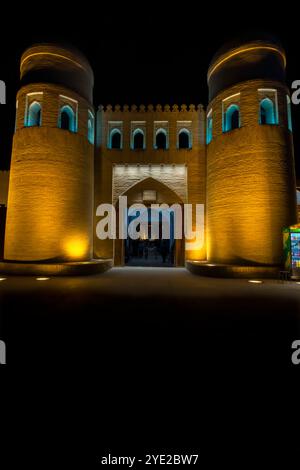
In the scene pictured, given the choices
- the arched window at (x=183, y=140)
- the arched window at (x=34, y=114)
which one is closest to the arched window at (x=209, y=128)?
the arched window at (x=183, y=140)

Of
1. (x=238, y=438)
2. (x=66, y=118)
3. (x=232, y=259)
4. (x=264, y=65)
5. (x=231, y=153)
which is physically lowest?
(x=238, y=438)

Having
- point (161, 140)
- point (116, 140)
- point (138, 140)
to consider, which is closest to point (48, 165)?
point (116, 140)

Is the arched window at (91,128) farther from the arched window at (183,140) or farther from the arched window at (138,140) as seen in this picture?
the arched window at (183,140)

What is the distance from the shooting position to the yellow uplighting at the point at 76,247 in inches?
491

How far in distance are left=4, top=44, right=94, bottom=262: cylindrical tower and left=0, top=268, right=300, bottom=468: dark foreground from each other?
6.76 metres

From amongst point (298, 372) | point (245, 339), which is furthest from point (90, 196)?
point (298, 372)

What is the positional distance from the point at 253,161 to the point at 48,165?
943 cm

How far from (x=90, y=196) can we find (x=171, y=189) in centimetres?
498

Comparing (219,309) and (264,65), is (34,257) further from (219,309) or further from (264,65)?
(264,65)

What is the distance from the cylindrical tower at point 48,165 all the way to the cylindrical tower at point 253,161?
694 centimetres

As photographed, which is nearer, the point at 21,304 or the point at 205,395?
the point at 205,395

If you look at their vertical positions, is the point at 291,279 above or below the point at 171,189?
below

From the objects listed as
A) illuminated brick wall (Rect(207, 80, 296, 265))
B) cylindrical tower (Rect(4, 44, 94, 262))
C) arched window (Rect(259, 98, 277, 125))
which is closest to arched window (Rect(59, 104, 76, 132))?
cylindrical tower (Rect(4, 44, 94, 262))

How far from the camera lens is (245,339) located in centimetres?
385
